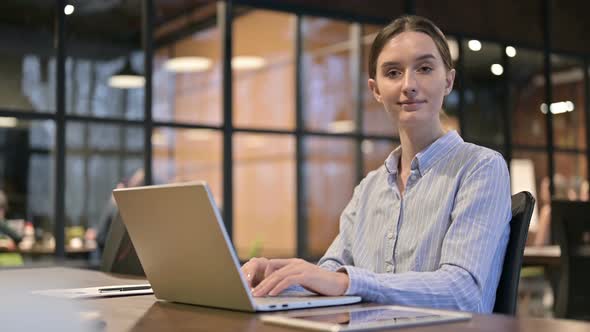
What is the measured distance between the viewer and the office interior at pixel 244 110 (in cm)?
623

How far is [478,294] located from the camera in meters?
1.62

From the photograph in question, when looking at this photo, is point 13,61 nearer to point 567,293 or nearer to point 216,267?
point 567,293

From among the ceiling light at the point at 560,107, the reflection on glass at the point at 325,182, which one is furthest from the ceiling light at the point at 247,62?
the ceiling light at the point at 560,107

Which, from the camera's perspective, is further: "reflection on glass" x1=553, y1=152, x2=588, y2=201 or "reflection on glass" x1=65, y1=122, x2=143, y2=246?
"reflection on glass" x1=553, y1=152, x2=588, y2=201

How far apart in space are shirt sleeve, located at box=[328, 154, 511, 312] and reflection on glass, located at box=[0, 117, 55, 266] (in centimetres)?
490

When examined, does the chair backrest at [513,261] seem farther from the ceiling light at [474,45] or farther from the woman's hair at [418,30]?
the ceiling light at [474,45]

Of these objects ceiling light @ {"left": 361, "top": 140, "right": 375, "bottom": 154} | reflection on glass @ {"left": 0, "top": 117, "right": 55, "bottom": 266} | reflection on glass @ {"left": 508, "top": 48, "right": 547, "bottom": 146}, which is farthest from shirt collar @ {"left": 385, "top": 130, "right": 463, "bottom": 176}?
reflection on glass @ {"left": 508, "top": 48, "right": 547, "bottom": 146}

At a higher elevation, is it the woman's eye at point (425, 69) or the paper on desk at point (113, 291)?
the woman's eye at point (425, 69)

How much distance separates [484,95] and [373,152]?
1819 millimetres

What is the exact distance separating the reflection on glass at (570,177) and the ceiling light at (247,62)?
13.0 feet

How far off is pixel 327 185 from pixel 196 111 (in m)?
1.54

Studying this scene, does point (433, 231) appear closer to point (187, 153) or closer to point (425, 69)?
point (425, 69)

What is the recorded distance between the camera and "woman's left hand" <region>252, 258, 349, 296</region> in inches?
56.9

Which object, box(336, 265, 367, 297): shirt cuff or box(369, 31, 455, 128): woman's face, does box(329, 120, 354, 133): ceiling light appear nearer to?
box(369, 31, 455, 128): woman's face
